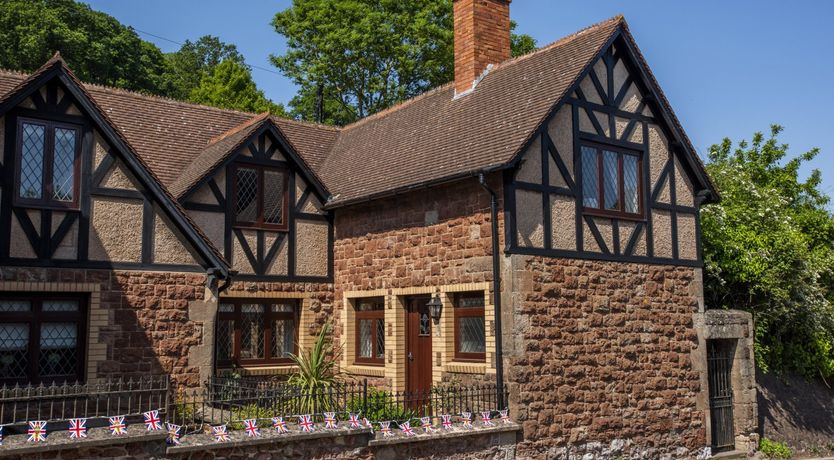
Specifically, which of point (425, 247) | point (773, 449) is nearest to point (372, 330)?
point (425, 247)

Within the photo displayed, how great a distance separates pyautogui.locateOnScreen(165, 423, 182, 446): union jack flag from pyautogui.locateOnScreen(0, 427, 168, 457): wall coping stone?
180mm

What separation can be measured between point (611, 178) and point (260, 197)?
6.57 metres

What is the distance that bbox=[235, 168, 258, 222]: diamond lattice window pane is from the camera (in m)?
15.7

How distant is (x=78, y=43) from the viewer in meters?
31.5

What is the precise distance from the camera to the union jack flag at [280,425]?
1044cm

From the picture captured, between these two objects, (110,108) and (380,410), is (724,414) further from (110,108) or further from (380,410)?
(110,108)

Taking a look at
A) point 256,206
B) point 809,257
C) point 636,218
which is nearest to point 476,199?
point 636,218

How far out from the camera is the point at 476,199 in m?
13.8

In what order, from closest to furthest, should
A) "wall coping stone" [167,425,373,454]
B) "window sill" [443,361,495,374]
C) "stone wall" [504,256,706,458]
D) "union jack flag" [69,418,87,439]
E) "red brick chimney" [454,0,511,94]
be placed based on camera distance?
"union jack flag" [69,418,87,439]
"wall coping stone" [167,425,373,454]
"stone wall" [504,256,706,458]
"window sill" [443,361,495,374]
"red brick chimney" [454,0,511,94]

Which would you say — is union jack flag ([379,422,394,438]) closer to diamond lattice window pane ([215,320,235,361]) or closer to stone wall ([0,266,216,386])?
stone wall ([0,266,216,386])

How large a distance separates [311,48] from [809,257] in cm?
1973

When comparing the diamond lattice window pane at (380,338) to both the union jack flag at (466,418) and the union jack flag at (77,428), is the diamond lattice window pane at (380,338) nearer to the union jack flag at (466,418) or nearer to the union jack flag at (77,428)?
the union jack flag at (466,418)

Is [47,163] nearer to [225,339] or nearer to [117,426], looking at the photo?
[225,339]

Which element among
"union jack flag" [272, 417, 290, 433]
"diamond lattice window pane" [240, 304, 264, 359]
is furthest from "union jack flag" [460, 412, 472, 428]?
"diamond lattice window pane" [240, 304, 264, 359]
